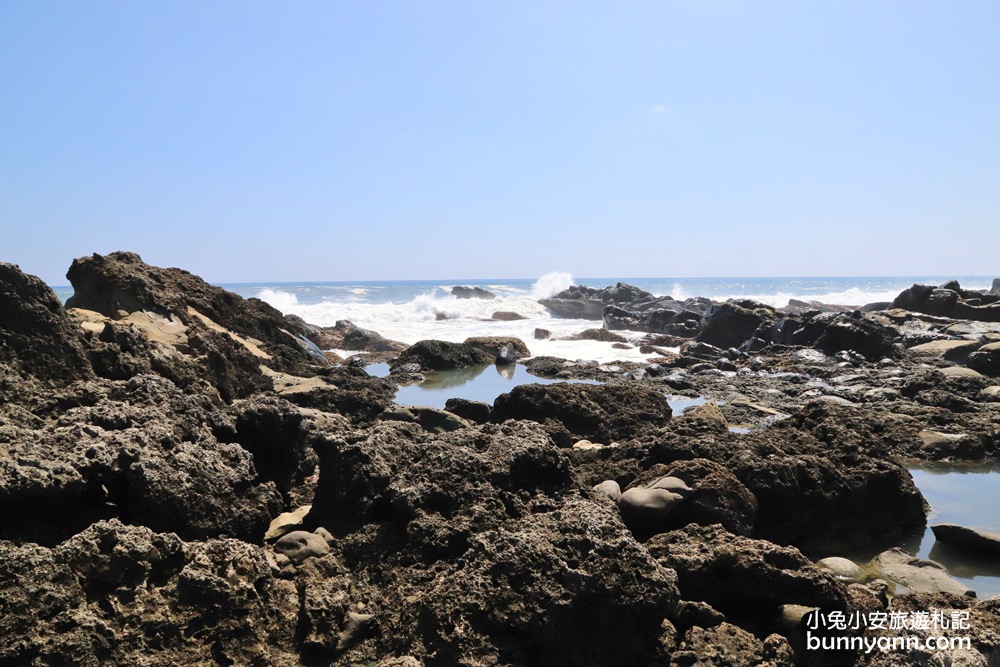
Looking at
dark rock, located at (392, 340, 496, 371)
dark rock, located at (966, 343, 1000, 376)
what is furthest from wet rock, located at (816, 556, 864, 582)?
dark rock, located at (392, 340, 496, 371)

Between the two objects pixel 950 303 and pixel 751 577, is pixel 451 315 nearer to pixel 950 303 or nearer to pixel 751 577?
pixel 950 303

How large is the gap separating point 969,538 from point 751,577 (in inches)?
115

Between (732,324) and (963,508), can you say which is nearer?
(963,508)

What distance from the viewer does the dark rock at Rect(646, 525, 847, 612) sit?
3414 mm

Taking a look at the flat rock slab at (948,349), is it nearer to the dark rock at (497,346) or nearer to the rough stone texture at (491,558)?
the dark rock at (497,346)

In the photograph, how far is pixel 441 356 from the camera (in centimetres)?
1706

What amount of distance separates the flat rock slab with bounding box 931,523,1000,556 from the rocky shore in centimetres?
3

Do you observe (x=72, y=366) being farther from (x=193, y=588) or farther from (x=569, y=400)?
(x=569, y=400)

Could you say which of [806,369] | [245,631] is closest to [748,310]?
[806,369]

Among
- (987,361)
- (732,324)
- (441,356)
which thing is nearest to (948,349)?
(987,361)

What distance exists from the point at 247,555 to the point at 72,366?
2535 millimetres

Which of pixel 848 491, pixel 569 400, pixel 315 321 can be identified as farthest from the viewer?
pixel 315 321

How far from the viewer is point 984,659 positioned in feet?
10.4

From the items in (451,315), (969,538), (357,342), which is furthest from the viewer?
(451,315)
